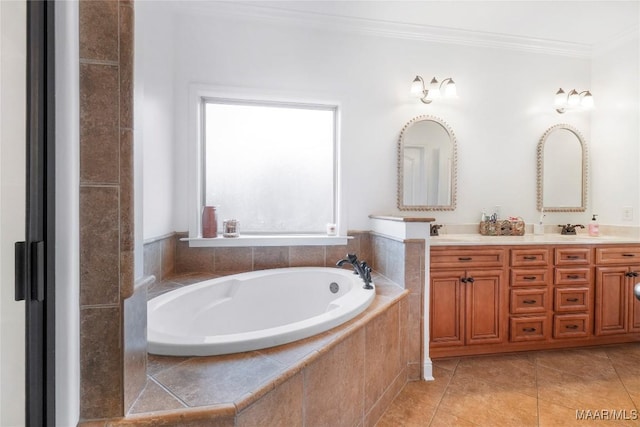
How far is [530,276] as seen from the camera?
92.4 inches

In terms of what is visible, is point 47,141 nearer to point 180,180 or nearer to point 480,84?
point 180,180

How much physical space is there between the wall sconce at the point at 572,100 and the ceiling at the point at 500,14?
1.65 feet

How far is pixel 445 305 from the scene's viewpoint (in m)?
2.23

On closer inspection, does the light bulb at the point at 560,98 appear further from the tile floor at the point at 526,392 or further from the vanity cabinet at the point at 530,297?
the tile floor at the point at 526,392

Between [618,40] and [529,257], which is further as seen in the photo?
[618,40]

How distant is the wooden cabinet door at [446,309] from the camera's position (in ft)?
7.25

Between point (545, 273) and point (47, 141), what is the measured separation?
297 centimetres

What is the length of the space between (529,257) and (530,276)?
0.48ft

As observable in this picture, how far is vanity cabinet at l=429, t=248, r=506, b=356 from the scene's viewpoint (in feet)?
7.28

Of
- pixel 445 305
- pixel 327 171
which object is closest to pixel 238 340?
pixel 445 305

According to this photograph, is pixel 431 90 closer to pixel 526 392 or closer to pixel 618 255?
pixel 618 255

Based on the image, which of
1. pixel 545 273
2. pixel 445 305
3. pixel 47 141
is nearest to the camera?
pixel 47 141

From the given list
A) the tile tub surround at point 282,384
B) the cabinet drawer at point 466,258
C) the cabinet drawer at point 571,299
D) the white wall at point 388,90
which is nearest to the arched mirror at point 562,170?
the white wall at point 388,90

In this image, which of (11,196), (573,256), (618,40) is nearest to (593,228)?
(573,256)
